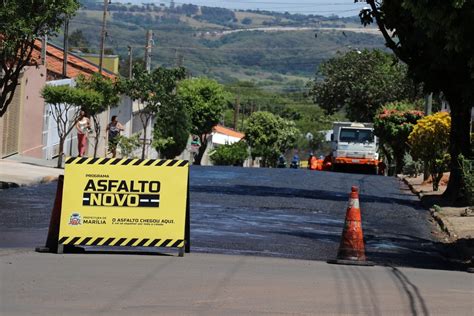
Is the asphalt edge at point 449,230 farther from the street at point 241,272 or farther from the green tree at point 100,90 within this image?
the green tree at point 100,90

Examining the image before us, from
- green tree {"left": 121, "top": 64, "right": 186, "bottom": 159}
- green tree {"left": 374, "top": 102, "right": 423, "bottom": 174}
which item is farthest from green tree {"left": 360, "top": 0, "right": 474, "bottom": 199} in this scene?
green tree {"left": 374, "top": 102, "right": 423, "bottom": 174}

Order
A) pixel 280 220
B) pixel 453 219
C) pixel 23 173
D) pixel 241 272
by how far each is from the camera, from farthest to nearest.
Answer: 1. pixel 23 173
2. pixel 453 219
3. pixel 280 220
4. pixel 241 272

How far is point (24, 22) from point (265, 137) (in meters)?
72.9

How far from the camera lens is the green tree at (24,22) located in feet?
80.6

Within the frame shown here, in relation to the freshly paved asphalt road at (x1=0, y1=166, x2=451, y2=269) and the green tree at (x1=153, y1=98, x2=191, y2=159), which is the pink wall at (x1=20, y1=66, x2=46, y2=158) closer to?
the freshly paved asphalt road at (x1=0, y1=166, x2=451, y2=269)

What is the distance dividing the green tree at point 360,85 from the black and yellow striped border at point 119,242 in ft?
197

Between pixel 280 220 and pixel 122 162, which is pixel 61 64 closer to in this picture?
pixel 280 220

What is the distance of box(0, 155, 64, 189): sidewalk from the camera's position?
27584 mm

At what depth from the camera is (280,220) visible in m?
21.5

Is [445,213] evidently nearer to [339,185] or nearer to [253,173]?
[339,185]

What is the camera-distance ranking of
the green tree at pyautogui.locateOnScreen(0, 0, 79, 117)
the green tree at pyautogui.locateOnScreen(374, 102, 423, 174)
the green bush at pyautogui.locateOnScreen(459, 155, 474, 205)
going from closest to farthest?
the green bush at pyautogui.locateOnScreen(459, 155, 474, 205) → the green tree at pyautogui.locateOnScreen(0, 0, 79, 117) → the green tree at pyautogui.locateOnScreen(374, 102, 423, 174)

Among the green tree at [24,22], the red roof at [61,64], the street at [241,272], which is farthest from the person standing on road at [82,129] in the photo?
the street at [241,272]

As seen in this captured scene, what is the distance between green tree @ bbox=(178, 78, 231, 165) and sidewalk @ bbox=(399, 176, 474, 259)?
49.9m

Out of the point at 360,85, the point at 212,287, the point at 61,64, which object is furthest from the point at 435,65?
the point at 360,85
